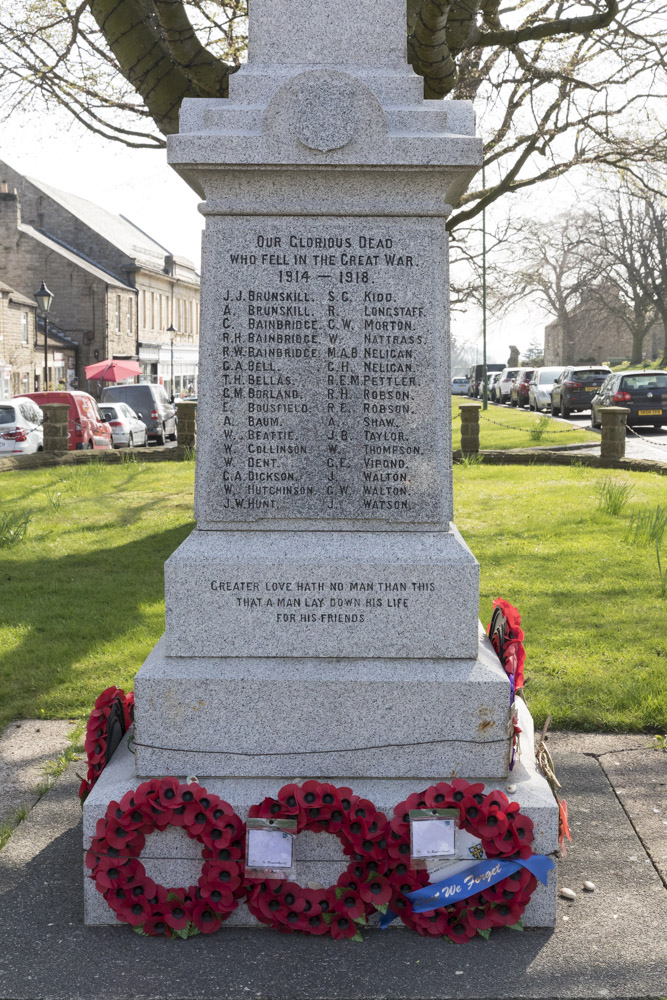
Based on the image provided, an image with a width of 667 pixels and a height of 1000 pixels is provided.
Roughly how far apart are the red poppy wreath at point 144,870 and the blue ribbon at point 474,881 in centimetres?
61

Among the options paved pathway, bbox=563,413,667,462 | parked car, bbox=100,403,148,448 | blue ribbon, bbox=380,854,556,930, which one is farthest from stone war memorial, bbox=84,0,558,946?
parked car, bbox=100,403,148,448

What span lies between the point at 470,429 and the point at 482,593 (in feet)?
41.9

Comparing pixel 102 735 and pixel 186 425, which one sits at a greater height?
pixel 186 425

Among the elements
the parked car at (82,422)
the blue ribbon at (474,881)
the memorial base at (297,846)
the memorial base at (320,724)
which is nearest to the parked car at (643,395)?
the parked car at (82,422)

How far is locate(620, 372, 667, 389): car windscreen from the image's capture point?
26953 millimetres

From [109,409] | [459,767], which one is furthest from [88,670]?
[109,409]

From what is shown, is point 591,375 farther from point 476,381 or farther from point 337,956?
point 337,956

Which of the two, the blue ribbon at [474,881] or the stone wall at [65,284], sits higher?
the stone wall at [65,284]

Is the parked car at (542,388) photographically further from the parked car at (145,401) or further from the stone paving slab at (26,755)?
the stone paving slab at (26,755)

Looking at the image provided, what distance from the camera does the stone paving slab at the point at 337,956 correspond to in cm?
303

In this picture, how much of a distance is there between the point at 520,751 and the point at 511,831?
0.60m

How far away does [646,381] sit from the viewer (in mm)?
27047

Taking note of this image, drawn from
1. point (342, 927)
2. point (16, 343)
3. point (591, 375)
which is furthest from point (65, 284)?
point (342, 927)

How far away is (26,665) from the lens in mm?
6340
